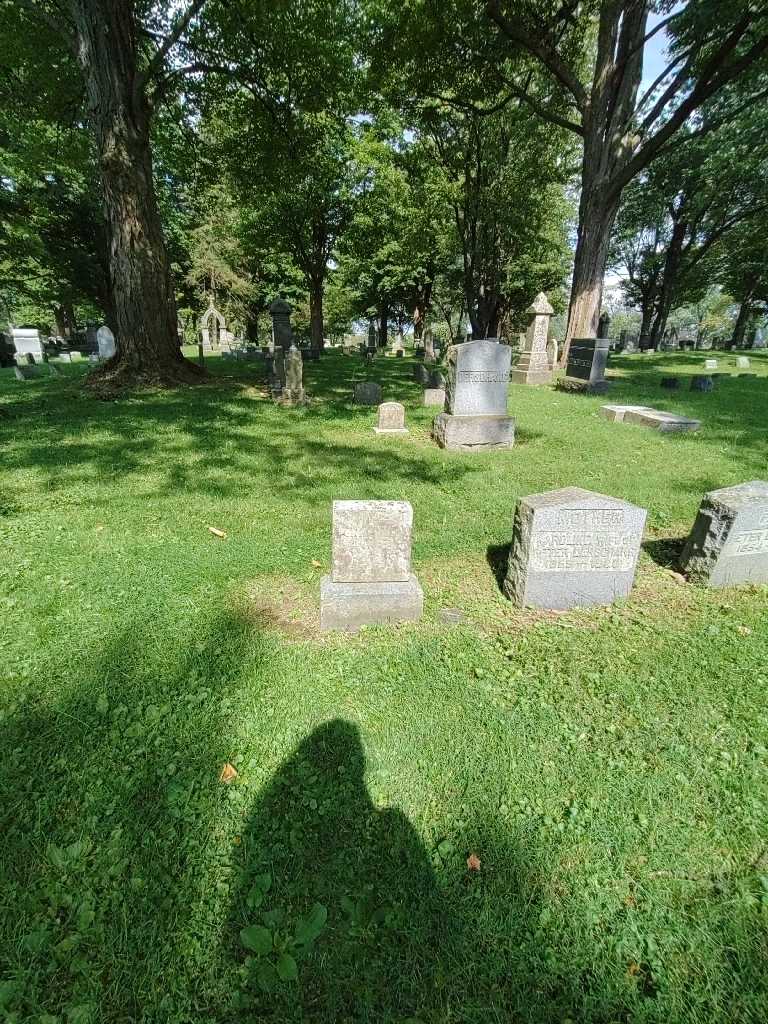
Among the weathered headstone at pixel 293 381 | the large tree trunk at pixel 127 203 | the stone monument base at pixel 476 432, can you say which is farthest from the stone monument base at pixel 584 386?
the large tree trunk at pixel 127 203

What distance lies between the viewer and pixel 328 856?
77.3 inches

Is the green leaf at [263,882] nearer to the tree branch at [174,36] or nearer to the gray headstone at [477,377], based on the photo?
the gray headstone at [477,377]

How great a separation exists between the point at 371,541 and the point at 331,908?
6.78 ft

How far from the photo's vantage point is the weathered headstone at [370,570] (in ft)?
10.9

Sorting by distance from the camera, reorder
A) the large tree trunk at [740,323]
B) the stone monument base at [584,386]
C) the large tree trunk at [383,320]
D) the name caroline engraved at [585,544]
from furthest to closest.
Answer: the large tree trunk at [383,320]
the large tree trunk at [740,323]
the stone monument base at [584,386]
the name caroline engraved at [585,544]

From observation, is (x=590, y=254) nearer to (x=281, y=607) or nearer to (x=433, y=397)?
Answer: (x=433, y=397)

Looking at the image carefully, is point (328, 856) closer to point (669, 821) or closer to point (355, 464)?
point (669, 821)

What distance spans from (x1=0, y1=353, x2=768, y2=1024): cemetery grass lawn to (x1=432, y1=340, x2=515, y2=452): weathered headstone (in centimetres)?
379

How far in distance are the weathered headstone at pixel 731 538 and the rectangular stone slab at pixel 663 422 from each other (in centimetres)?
589

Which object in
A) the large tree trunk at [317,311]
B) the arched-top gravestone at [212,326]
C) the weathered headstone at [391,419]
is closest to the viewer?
the weathered headstone at [391,419]

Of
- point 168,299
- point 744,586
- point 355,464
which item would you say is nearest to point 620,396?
point 355,464

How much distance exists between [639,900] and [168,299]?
1466cm

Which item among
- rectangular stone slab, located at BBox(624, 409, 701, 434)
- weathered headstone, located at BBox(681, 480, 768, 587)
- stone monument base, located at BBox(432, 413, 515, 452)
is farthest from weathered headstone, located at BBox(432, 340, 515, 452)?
weathered headstone, located at BBox(681, 480, 768, 587)

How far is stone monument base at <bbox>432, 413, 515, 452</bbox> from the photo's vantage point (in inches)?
315
